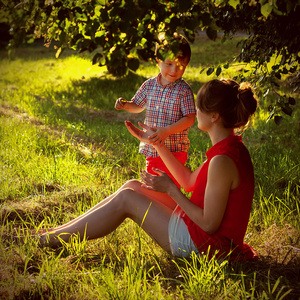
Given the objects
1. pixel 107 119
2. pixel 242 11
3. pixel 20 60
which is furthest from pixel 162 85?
pixel 20 60

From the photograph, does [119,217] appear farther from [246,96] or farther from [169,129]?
[246,96]

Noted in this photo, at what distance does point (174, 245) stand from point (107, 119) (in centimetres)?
482

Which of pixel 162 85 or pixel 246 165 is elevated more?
pixel 162 85

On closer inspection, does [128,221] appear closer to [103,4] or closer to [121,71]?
[121,71]

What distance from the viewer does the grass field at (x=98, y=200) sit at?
2148 millimetres

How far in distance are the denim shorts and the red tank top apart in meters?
0.04

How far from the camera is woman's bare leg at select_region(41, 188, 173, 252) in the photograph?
2506 mm

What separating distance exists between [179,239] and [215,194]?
0.44 meters

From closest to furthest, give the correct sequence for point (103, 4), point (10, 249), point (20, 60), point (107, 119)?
1. point (103, 4)
2. point (10, 249)
3. point (107, 119)
4. point (20, 60)

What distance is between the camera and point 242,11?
3311mm

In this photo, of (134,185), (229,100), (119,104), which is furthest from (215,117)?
(119,104)

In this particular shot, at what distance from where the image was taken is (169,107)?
9.74 feet

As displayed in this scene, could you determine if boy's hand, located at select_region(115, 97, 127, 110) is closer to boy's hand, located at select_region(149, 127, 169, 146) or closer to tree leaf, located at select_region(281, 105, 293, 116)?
boy's hand, located at select_region(149, 127, 169, 146)

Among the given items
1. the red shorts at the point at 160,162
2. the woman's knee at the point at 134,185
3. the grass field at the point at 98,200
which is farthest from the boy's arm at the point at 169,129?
the grass field at the point at 98,200
